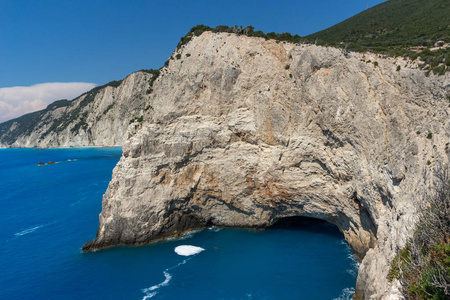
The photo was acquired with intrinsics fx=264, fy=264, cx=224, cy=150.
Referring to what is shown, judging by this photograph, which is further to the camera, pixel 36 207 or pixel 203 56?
pixel 36 207

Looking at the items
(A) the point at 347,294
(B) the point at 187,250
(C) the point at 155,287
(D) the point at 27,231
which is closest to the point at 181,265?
(B) the point at 187,250

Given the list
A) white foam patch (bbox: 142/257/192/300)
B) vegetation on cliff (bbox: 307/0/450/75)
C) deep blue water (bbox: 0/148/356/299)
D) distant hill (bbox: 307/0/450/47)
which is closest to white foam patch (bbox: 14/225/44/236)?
deep blue water (bbox: 0/148/356/299)

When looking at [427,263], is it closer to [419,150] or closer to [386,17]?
[419,150]

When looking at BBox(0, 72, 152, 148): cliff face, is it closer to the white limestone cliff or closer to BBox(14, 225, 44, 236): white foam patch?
BBox(14, 225, 44, 236): white foam patch

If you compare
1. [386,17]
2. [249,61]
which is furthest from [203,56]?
[386,17]

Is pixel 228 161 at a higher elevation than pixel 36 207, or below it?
higher

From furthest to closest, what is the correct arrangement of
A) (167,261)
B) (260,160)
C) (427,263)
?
1. (260,160)
2. (167,261)
3. (427,263)

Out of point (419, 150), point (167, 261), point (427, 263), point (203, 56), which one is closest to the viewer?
point (427, 263)
